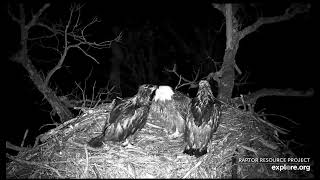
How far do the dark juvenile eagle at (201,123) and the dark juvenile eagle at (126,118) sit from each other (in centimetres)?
79

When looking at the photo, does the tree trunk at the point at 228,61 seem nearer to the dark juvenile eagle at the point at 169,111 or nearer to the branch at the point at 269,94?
the branch at the point at 269,94

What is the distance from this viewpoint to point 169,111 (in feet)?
19.6

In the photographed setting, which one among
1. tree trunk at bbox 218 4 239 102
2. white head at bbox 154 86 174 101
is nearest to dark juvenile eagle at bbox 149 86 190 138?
white head at bbox 154 86 174 101

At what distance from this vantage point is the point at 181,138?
5602 millimetres

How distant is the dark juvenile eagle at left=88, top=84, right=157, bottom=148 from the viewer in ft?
16.8

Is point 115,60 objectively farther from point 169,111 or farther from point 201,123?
point 201,123

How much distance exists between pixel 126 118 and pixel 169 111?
39.4 inches

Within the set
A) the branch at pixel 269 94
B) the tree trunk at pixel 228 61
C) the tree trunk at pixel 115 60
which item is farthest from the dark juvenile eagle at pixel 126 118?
the tree trunk at pixel 115 60

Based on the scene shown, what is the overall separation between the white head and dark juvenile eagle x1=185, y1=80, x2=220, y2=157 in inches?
21.0

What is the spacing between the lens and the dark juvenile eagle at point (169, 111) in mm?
5766

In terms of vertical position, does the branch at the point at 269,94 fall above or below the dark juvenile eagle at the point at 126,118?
above

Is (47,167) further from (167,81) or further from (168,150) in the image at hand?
(167,81)

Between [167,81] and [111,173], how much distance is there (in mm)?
10796

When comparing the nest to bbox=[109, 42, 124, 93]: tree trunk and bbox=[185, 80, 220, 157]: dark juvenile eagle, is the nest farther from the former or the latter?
bbox=[109, 42, 124, 93]: tree trunk
